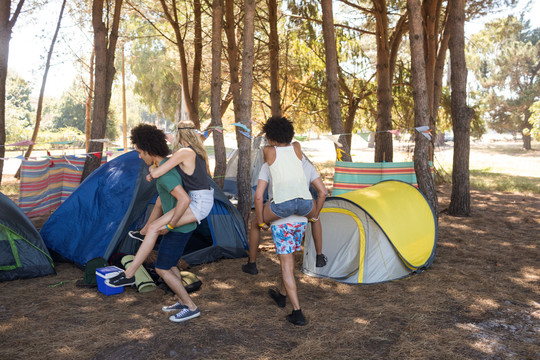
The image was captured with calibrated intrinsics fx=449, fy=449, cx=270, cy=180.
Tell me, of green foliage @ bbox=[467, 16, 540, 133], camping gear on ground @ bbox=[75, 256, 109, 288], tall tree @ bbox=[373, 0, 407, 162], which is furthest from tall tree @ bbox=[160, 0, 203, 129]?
green foliage @ bbox=[467, 16, 540, 133]

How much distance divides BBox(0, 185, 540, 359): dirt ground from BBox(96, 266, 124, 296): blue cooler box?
0.22 feet

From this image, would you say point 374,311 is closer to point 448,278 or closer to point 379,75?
point 448,278

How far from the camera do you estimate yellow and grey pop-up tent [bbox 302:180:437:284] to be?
4781 millimetres

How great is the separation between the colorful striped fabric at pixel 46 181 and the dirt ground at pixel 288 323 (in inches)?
141

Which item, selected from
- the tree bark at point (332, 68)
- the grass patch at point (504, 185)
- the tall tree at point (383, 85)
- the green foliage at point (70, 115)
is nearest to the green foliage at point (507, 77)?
the grass patch at point (504, 185)

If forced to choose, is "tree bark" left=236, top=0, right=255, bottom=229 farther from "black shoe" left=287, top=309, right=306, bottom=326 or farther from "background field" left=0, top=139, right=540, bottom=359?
"black shoe" left=287, top=309, right=306, bottom=326

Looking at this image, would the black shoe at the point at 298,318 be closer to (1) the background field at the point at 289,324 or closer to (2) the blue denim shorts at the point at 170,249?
(1) the background field at the point at 289,324

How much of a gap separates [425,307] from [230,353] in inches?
74.1

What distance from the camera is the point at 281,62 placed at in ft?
48.4

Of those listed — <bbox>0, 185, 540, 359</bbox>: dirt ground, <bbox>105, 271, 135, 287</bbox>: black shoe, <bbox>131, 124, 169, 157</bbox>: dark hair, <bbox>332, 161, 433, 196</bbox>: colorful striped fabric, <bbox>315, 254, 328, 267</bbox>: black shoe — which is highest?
<bbox>131, 124, 169, 157</bbox>: dark hair

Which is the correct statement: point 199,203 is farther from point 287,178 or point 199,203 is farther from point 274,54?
point 274,54

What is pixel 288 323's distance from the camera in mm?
3781

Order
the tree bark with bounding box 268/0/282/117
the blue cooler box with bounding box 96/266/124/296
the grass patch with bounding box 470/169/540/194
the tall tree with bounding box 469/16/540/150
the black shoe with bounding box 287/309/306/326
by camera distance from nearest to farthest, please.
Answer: the black shoe with bounding box 287/309/306/326
the blue cooler box with bounding box 96/266/124/296
the tree bark with bounding box 268/0/282/117
the grass patch with bounding box 470/169/540/194
the tall tree with bounding box 469/16/540/150

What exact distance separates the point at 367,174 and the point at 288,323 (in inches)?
176
